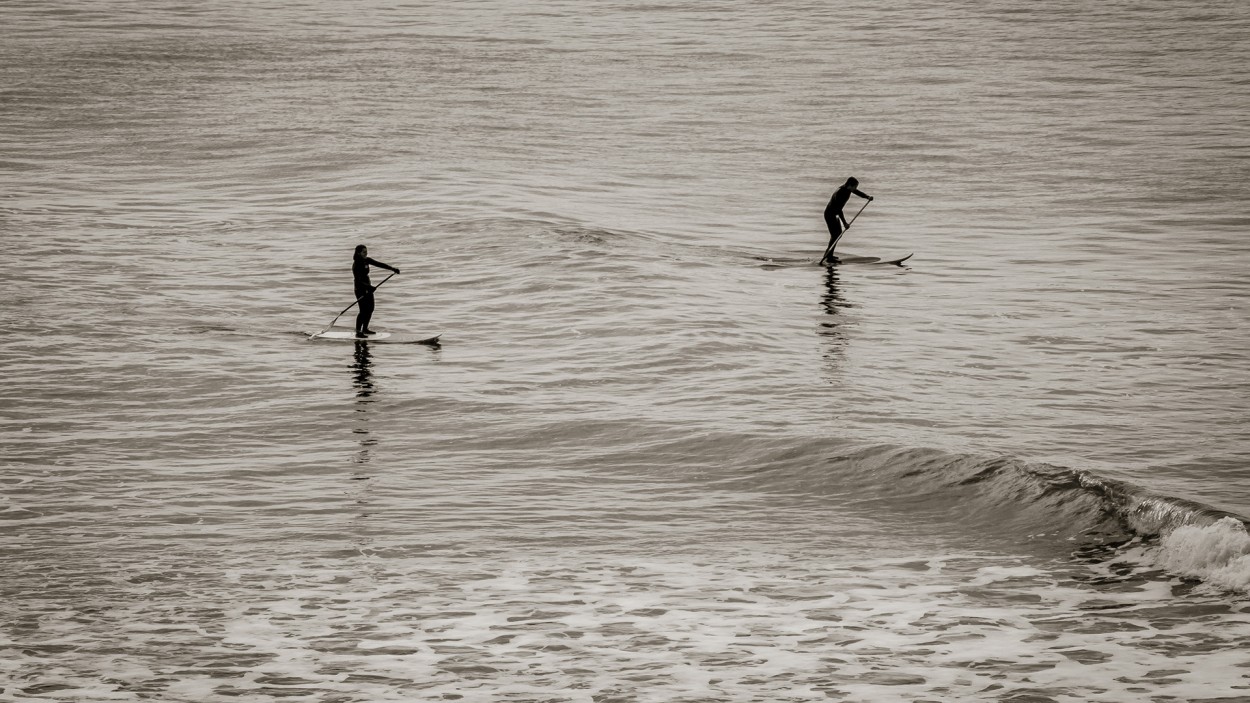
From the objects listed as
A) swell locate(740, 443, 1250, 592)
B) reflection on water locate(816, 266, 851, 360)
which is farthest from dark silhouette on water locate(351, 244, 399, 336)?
swell locate(740, 443, 1250, 592)

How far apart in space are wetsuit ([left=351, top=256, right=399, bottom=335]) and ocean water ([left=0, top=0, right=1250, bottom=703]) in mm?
619

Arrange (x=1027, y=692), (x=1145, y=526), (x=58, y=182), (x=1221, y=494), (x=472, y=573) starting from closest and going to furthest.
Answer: (x=1027, y=692) < (x=472, y=573) < (x=1145, y=526) < (x=1221, y=494) < (x=58, y=182)

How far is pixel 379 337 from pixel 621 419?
7498 millimetres

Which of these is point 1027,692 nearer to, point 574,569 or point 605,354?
point 574,569

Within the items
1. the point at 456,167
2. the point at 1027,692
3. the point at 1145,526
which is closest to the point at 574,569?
the point at 1027,692

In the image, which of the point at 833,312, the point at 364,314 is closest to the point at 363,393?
the point at 364,314

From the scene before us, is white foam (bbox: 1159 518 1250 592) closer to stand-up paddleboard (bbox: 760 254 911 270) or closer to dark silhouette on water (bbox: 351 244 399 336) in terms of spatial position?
dark silhouette on water (bbox: 351 244 399 336)

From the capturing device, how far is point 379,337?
89.1 feet

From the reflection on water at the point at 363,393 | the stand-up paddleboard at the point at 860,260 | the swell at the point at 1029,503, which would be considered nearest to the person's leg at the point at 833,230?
the stand-up paddleboard at the point at 860,260

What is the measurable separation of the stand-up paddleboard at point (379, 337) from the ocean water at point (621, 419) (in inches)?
21.6

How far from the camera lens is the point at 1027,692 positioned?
11.9 metres

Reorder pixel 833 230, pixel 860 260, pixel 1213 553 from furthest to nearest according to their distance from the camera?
pixel 860 260, pixel 833 230, pixel 1213 553

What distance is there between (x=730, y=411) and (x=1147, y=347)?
9546 millimetres

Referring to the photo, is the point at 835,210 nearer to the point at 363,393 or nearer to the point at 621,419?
the point at 621,419
